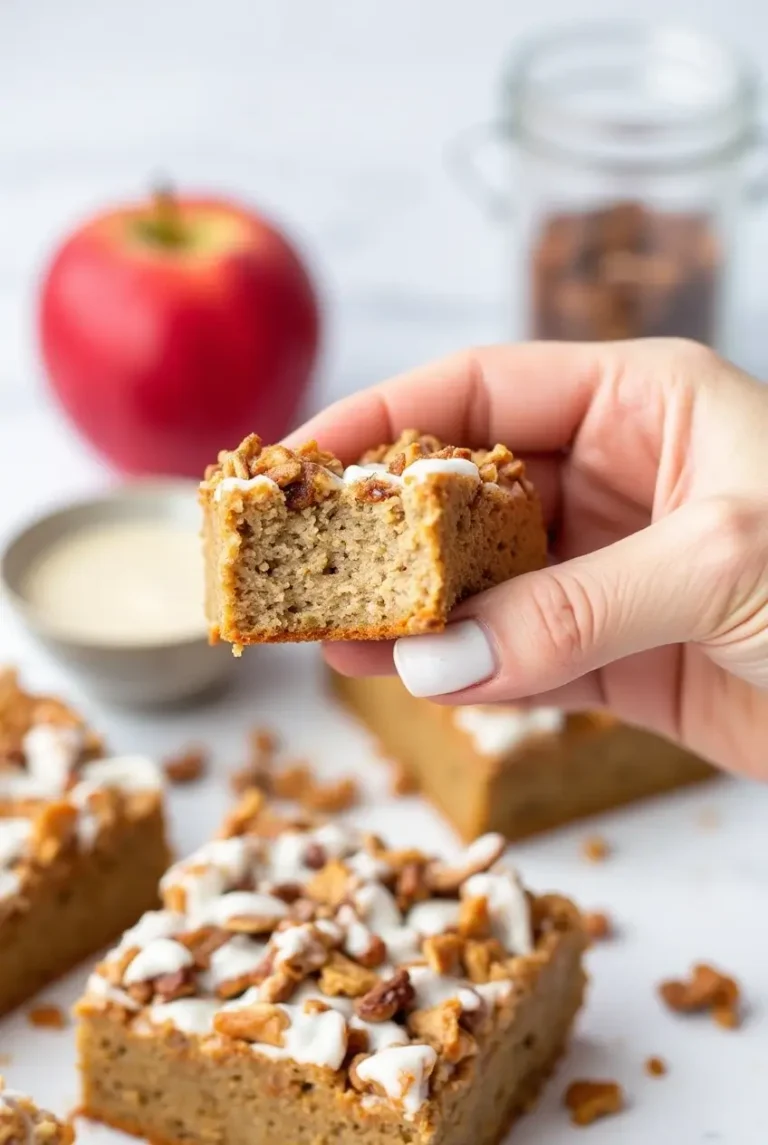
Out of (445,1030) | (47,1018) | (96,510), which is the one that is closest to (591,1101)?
(445,1030)

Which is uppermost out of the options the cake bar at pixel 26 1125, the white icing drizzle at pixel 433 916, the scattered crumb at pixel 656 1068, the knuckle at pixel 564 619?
the knuckle at pixel 564 619

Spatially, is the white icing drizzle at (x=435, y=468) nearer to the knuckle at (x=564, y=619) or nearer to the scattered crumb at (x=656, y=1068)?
the knuckle at (x=564, y=619)

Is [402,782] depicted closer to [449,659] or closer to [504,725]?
[504,725]

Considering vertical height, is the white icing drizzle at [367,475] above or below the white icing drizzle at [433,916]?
above

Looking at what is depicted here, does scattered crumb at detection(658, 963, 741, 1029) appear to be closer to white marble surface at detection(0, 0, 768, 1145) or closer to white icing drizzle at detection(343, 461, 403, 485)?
white marble surface at detection(0, 0, 768, 1145)

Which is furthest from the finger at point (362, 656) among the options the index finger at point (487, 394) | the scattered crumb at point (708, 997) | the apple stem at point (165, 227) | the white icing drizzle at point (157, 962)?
the apple stem at point (165, 227)

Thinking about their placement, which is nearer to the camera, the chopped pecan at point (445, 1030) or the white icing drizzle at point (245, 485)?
the white icing drizzle at point (245, 485)
